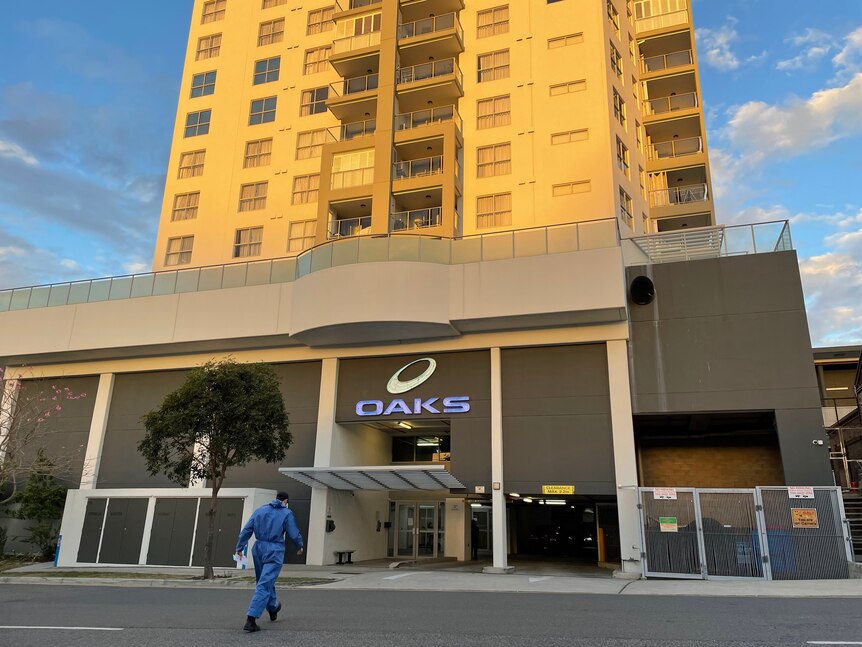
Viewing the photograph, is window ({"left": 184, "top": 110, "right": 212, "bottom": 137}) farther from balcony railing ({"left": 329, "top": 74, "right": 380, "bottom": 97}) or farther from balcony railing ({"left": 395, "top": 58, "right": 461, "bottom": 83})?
Result: balcony railing ({"left": 395, "top": 58, "right": 461, "bottom": 83})

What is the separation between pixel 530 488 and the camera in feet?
65.9

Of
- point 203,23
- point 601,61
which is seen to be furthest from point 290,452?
point 203,23

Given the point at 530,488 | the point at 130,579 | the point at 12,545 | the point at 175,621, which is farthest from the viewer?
the point at 12,545

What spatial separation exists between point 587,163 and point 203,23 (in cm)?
2423

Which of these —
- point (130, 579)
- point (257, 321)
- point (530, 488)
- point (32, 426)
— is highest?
point (257, 321)

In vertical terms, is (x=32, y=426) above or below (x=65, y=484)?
above

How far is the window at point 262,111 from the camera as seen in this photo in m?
32.4

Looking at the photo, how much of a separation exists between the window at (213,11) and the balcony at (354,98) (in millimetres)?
10412

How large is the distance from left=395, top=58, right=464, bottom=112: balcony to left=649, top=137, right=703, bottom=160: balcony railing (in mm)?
12108

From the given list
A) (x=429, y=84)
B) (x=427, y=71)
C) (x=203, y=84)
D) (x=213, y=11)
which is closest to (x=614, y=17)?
(x=427, y=71)

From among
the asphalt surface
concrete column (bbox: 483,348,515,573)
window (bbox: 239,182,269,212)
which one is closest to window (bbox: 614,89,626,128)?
concrete column (bbox: 483,348,515,573)

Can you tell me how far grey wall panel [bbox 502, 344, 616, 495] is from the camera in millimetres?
19766

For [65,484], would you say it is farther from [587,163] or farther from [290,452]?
[587,163]

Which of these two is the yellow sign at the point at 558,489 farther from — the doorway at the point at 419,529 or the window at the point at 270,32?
the window at the point at 270,32
